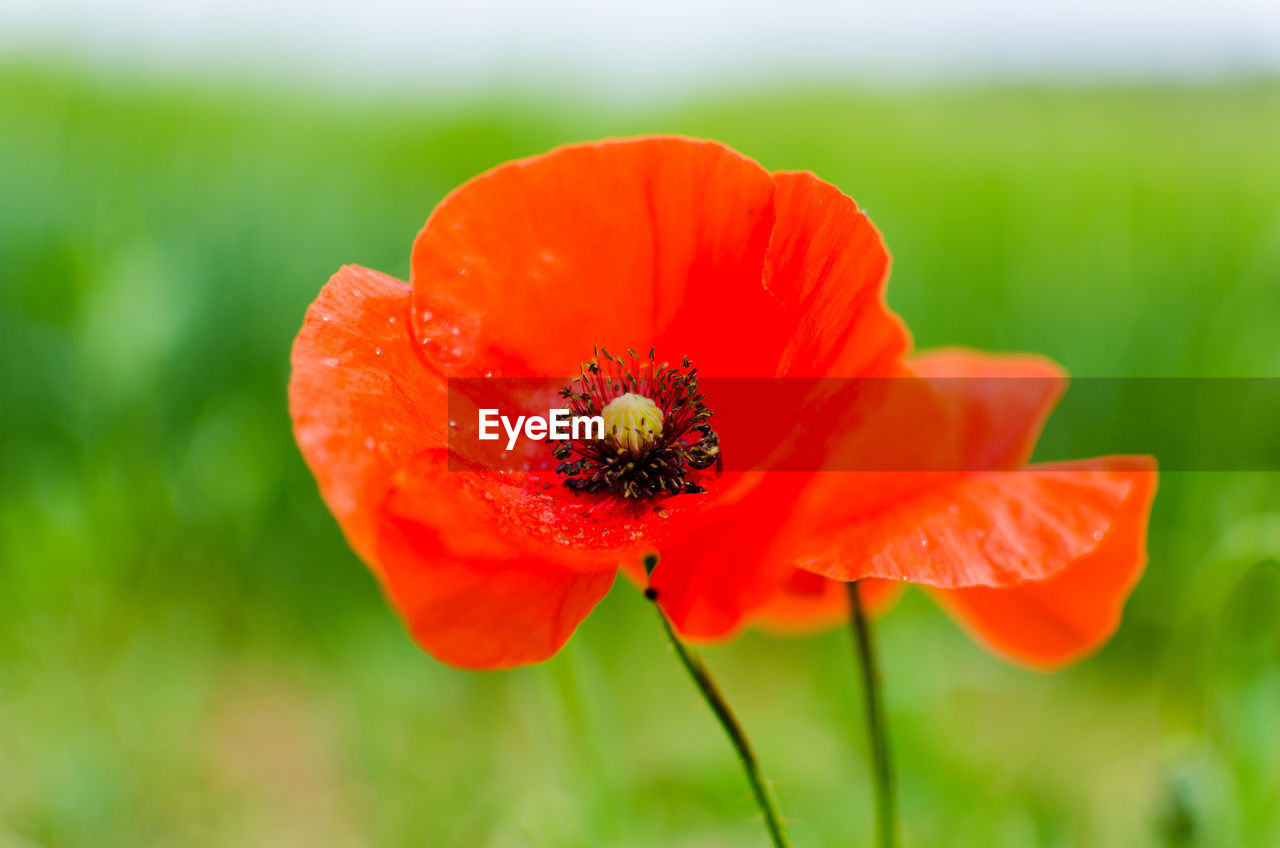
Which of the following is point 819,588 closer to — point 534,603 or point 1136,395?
point 534,603

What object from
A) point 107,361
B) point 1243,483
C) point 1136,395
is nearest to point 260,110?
point 107,361

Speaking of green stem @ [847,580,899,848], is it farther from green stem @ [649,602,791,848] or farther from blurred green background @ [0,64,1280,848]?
blurred green background @ [0,64,1280,848]

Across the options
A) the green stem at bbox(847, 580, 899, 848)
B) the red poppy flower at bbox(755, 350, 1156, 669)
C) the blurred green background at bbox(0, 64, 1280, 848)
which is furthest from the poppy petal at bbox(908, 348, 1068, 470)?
the blurred green background at bbox(0, 64, 1280, 848)

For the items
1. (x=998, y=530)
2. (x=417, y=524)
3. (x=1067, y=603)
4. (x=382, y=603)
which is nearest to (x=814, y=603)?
(x=1067, y=603)

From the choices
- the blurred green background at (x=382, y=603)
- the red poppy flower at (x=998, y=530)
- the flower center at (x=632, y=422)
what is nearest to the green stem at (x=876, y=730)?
the red poppy flower at (x=998, y=530)

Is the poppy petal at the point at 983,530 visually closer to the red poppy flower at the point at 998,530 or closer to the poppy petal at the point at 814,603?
the red poppy flower at the point at 998,530
